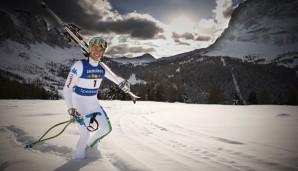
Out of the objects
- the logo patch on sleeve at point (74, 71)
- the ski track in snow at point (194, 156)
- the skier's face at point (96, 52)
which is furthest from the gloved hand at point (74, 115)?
the ski track in snow at point (194, 156)

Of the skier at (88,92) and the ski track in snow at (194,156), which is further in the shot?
the skier at (88,92)

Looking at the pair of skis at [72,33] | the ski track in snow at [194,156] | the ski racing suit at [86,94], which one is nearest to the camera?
the ski track in snow at [194,156]

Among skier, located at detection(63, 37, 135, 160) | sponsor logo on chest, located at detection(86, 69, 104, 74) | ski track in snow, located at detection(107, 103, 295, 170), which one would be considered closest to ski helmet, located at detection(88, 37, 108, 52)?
skier, located at detection(63, 37, 135, 160)

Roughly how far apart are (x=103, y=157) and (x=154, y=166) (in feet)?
4.23

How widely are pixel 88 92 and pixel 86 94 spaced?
0.07 m

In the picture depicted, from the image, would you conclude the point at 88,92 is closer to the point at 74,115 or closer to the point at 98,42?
the point at 74,115

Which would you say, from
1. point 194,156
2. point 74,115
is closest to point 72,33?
point 74,115

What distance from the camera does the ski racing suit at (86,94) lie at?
17.4ft

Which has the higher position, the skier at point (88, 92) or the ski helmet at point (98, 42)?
the ski helmet at point (98, 42)

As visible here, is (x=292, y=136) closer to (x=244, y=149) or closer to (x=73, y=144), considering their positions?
(x=244, y=149)

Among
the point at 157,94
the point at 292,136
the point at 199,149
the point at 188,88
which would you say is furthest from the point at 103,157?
the point at 188,88

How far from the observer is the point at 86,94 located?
561cm

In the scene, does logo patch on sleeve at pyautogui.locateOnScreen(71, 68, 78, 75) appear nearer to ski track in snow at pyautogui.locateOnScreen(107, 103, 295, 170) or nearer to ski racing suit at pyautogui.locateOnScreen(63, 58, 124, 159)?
ski racing suit at pyautogui.locateOnScreen(63, 58, 124, 159)

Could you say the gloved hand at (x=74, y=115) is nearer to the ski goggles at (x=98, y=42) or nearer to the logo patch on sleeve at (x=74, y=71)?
the logo patch on sleeve at (x=74, y=71)
